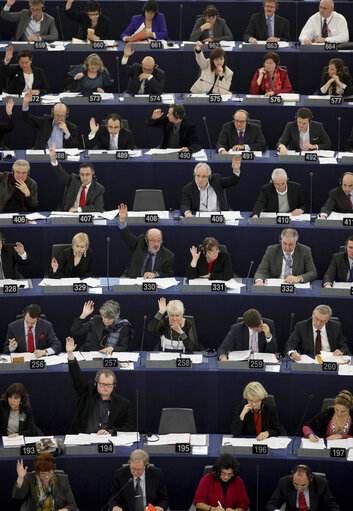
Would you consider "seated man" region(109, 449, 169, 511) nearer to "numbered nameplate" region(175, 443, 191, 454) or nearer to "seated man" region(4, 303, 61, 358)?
"numbered nameplate" region(175, 443, 191, 454)

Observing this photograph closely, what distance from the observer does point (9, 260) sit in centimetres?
992

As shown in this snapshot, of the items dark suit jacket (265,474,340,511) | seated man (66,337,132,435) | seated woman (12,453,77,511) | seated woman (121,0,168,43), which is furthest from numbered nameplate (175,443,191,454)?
seated woman (121,0,168,43)

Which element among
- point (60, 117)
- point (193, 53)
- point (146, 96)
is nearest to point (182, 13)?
point (193, 53)

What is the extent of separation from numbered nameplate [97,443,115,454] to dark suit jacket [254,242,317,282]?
2.30m

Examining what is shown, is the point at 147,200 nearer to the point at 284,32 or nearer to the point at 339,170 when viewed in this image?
the point at 339,170

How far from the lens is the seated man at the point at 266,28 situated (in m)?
12.6

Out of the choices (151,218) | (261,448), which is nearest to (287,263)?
(151,218)

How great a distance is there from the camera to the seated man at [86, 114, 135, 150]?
1109 cm

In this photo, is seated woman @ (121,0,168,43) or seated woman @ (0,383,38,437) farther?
seated woman @ (121,0,168,43)

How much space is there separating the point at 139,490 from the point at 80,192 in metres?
3.43

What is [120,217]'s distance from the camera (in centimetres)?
990

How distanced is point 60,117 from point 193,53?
1.84m

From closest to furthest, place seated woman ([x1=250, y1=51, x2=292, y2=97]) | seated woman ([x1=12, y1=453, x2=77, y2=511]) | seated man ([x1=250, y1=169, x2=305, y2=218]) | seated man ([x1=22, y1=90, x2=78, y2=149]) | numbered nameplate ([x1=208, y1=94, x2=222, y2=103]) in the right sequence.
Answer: seated woman ([x1=12, y1=453, x2=77, y2=511])
seated man ([x1=250, y1=169, x2=305, y2=218])
seated man ([x1=22, y1=90, x2=78, y2=149])
numbered nameplate ([x1=208, y1=94, x2=222, y2=103])
seated woman ([x1=250, y1=51, x2=292, y2=97])

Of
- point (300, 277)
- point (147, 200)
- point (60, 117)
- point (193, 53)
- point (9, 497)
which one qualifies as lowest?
point (9, 497)
